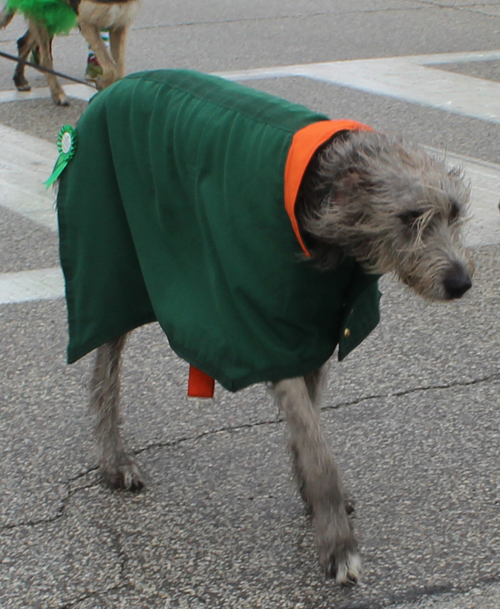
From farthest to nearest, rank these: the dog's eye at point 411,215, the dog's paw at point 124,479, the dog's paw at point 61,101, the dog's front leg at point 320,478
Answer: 1. the dog's paw at point 61,101
2. the dog's paw at point 124,479
3. the dog's front leg at point 320,478
4. the dog's eye at point 411,215

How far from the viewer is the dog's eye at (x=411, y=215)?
230 centimetres

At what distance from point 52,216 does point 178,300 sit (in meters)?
3.41

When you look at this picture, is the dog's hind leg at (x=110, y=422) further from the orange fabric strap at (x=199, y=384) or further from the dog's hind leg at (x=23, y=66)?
the dog's hind leg at (x=23, y=66)

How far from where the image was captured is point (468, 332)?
4398 millimetres

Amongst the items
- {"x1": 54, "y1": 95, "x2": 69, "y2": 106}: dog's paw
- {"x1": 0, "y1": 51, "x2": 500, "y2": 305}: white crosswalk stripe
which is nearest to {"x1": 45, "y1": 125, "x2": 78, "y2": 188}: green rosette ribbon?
{"x1": 0, "y1": 51, "x2": 500, "y2": 305}: white crosswalk stripe

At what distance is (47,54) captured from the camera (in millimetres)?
8469

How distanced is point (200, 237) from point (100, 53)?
17.8 feet

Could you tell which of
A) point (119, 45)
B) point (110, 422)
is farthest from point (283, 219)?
point (119, 45)

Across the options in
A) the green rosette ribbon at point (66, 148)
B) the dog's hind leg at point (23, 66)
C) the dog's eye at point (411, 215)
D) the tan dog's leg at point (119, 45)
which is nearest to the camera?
the dog's eye at point (411, 215)

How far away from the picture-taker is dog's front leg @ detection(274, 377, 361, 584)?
268cm

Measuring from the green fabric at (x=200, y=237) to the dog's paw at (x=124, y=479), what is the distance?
1.64 feet

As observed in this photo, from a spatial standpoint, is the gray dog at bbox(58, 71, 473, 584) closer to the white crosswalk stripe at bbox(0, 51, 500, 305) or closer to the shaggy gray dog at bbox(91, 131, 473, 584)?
the shaggy gray dog at bbox(91, 131, 473, 584)

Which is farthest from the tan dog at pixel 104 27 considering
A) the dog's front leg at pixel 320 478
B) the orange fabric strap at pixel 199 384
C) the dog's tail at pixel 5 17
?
the dog's front leg at pixel 320 478

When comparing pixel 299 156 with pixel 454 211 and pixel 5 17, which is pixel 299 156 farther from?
pixel 5 17
